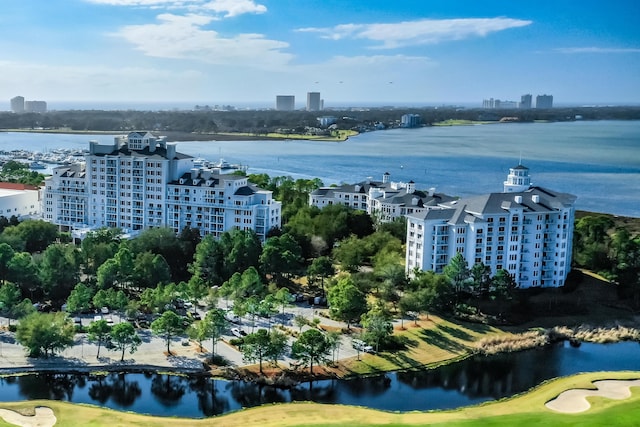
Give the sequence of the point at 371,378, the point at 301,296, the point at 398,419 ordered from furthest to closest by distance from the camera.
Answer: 1. the point at 301,296
2. the point at 371,378
3. the point at 398,419

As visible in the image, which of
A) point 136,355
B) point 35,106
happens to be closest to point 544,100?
point 35,106

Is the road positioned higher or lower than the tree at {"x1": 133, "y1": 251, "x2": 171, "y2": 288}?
lower

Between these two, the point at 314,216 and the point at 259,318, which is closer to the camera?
the point at 259,318

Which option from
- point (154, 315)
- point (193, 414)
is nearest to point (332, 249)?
point (154, 315)

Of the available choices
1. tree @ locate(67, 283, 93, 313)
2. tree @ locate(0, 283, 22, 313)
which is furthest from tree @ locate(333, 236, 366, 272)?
tree @ locate(0, 283, 22, 313)

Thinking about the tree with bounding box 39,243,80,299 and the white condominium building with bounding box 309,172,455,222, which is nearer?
the tree with bounding box 39,243,80,299

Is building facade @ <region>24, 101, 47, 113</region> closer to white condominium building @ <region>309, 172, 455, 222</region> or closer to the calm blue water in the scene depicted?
the calm blue water

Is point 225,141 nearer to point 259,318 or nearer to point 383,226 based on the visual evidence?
point 383,226
